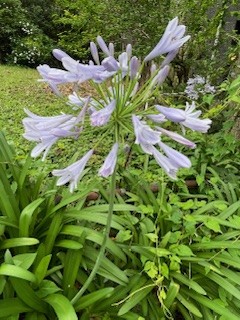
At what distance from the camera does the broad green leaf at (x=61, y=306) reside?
150 centimetres

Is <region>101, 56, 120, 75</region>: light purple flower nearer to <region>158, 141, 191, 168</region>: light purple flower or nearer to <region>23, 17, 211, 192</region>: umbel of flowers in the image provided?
<region>23, 17, 211, 192</region>: umbel of flowers

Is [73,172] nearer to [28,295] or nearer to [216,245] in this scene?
[28,295]

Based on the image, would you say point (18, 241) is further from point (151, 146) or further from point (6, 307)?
point (151, 146)

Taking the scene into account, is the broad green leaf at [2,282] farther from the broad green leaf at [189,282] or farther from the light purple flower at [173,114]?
the light purple flower at [173,114]

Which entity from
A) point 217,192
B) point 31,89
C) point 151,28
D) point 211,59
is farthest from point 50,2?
point 217,192

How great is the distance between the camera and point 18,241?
5.49 feet

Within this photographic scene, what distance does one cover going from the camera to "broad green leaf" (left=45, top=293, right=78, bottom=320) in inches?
58.9

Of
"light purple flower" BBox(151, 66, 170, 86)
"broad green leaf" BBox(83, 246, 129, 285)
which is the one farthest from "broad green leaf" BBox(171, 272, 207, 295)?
"light purple flower" BBox(151, 66, 170, 86)

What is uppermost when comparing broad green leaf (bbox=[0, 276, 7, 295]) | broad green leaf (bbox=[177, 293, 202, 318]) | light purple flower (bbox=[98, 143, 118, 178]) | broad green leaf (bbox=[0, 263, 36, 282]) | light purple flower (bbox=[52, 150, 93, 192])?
light purple flower (bbox=[98, 143, 118, 178])

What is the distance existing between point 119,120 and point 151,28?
12.9ft

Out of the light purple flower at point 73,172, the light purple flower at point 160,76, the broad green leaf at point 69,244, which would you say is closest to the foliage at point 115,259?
the broad green leaf at point 69,244

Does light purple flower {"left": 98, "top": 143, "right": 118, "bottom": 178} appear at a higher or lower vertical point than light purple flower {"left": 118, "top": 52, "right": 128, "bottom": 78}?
lower

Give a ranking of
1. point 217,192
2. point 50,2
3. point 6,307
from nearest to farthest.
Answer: point 6,307, point 217,192, point 50,2

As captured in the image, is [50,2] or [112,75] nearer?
[112,75]
